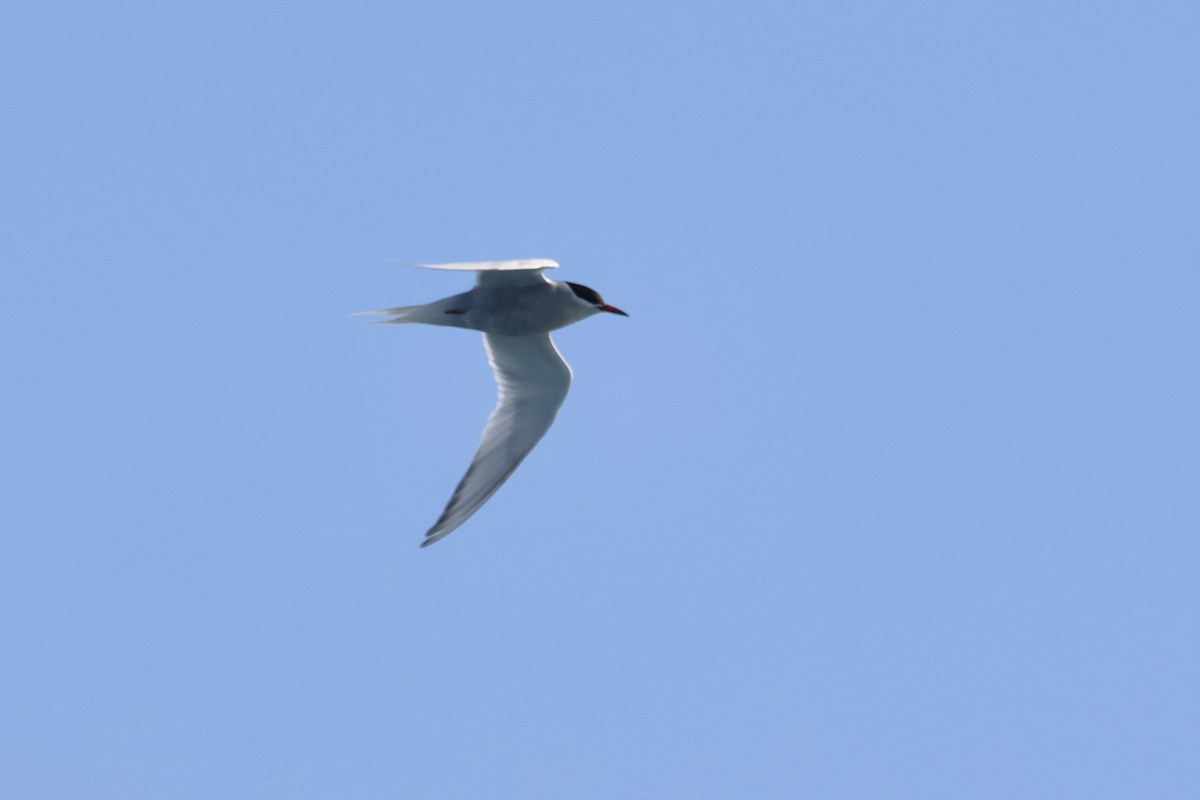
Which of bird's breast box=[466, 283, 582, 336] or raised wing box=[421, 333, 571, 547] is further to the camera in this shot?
raised wing box=[421, 333, 571, 547]

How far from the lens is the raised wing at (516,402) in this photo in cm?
1421

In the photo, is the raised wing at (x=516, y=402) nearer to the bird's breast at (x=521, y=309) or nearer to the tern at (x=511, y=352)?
the tern at (x=511, y=352)

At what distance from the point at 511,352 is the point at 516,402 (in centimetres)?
52

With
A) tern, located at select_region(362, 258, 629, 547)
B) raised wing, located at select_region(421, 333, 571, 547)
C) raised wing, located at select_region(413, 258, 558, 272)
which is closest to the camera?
raised wing, located at select_region(413, 258, 558, 272)

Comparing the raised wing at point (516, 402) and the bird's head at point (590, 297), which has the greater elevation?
the bird's head at point (590, 297)

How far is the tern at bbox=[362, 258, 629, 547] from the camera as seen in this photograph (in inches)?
545

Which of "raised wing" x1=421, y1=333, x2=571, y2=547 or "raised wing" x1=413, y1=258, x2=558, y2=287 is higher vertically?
"raised wing" x1=413, y1=258, x2=558, y2=287

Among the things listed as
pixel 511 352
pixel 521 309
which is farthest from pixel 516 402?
pixel 521 309

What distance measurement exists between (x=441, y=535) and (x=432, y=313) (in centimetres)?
223

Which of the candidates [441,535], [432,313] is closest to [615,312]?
[432,313]

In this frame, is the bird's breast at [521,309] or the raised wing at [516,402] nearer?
the bird's breast at [521,309]

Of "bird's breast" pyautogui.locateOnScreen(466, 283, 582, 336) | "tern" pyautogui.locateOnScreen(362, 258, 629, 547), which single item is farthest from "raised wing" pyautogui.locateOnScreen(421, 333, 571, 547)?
"bird's breast" pyautogui.locateOnScreen(466, 283, 582, 336)

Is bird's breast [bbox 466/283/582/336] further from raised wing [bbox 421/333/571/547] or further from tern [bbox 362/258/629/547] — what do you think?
raised wing [bbox 421/333/571/547]

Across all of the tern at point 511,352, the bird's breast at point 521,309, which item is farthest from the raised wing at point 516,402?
the bird's breast at point 521,309
